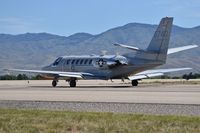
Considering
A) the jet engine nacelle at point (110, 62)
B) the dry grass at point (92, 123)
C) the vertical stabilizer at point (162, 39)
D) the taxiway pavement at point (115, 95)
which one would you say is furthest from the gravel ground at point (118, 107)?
the jet engine nacelle at point (110, 62)

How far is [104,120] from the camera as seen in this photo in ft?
59.7

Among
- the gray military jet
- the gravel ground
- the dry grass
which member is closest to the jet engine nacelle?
the gray military jet

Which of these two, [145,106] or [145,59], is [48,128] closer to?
[145,106]

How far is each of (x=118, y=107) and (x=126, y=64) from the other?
28.0 meters

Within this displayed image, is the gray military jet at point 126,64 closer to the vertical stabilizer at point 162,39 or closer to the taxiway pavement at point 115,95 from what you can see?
the vertical stabilizer at point 162,39

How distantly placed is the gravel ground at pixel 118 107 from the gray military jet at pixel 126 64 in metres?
22.2

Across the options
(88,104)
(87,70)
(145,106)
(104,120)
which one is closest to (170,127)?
(104,120)

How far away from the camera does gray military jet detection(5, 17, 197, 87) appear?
50.8 meters

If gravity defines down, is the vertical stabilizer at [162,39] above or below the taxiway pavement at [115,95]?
above

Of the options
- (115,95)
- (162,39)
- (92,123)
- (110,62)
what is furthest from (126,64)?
(92,123)

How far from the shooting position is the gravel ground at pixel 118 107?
2217 cm

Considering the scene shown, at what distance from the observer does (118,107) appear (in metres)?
24.6

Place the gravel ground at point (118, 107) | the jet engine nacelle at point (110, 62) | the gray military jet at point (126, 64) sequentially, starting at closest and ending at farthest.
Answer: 1. the gravel ground at point (118, 107)
2. the gray military jet at point (126, 64)
3. the jet engine nacelle at point (110, 62)

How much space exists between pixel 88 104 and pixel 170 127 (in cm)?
1063
